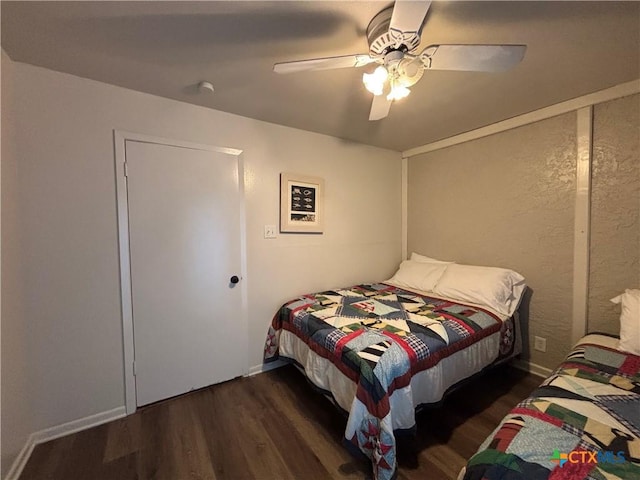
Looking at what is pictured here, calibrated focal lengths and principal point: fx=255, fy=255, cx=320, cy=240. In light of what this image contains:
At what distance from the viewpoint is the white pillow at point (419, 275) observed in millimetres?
2614

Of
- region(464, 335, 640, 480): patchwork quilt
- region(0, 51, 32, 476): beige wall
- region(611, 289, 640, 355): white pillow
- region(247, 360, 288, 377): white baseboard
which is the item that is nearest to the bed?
region(247, 360, 288, 377): white baseboard

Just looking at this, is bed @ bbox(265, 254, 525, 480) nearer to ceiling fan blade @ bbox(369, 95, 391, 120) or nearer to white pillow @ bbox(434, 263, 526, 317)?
white pillow @ bbox(434, 263, 526, 317)

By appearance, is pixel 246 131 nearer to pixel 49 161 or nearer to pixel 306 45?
pixel 306 45

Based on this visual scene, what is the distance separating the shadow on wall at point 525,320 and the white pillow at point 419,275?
2.26 ft

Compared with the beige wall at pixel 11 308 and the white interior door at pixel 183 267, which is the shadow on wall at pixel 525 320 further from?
the beige wall at pixel 11 308

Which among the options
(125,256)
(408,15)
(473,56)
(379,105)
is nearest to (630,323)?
(473,56)

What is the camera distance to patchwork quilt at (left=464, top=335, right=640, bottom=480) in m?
0.79

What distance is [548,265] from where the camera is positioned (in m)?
2.16

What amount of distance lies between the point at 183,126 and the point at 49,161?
83cm

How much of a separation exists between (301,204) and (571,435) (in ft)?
7.23

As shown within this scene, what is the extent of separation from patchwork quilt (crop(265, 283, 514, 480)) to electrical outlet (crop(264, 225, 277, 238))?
25.4 inches

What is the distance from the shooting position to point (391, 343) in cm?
147

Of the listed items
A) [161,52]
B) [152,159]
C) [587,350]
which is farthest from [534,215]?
[152,159]

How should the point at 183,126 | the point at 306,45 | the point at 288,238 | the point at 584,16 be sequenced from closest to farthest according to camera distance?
1. the point at 584,16
2. the point at 306,45
3. the point at 183,126
4. the point at 288,238
